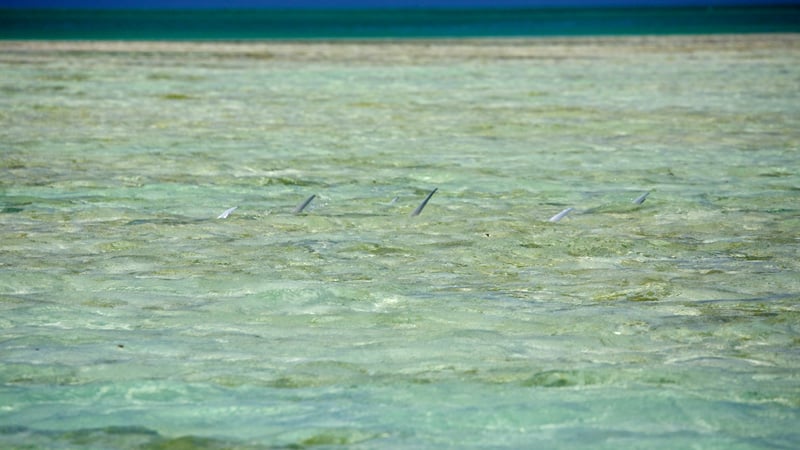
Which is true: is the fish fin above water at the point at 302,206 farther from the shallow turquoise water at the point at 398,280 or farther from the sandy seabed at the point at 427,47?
the sandy seabed at the point at 427,47

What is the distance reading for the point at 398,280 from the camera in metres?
4.78

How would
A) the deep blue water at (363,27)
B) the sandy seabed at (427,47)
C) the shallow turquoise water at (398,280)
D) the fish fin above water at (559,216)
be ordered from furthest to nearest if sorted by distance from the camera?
the deep blue water at (363,27)
the sandy seabed at (427,47)
the fish fin above water at (559,216)
the shallow turquoise water at (398,280)

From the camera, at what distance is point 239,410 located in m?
3.19

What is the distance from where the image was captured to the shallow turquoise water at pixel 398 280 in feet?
10.4

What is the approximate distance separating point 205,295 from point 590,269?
5.20 ft

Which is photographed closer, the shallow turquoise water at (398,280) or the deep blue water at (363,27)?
the shallow turquoise water at (398,280)

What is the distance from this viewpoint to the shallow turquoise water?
3.17 metres

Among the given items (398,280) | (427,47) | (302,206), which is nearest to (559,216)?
(302,206)

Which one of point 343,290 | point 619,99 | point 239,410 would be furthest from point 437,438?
point 619,99

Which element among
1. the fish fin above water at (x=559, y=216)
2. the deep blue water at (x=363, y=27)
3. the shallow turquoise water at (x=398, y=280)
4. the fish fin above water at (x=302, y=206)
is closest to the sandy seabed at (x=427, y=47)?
the deep blue water at (x=363, y=27)

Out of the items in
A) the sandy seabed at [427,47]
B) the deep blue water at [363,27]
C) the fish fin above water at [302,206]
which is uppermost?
the fish fin above water at [302,206]

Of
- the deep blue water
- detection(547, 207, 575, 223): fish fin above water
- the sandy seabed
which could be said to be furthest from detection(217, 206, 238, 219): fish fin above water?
the deep blue water

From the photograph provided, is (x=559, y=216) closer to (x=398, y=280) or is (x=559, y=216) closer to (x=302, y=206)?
(x=302, y=206)

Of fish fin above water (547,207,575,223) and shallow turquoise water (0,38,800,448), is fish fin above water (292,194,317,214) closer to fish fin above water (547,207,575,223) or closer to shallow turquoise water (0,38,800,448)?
shallow turquoise water (0,38,800,448)
